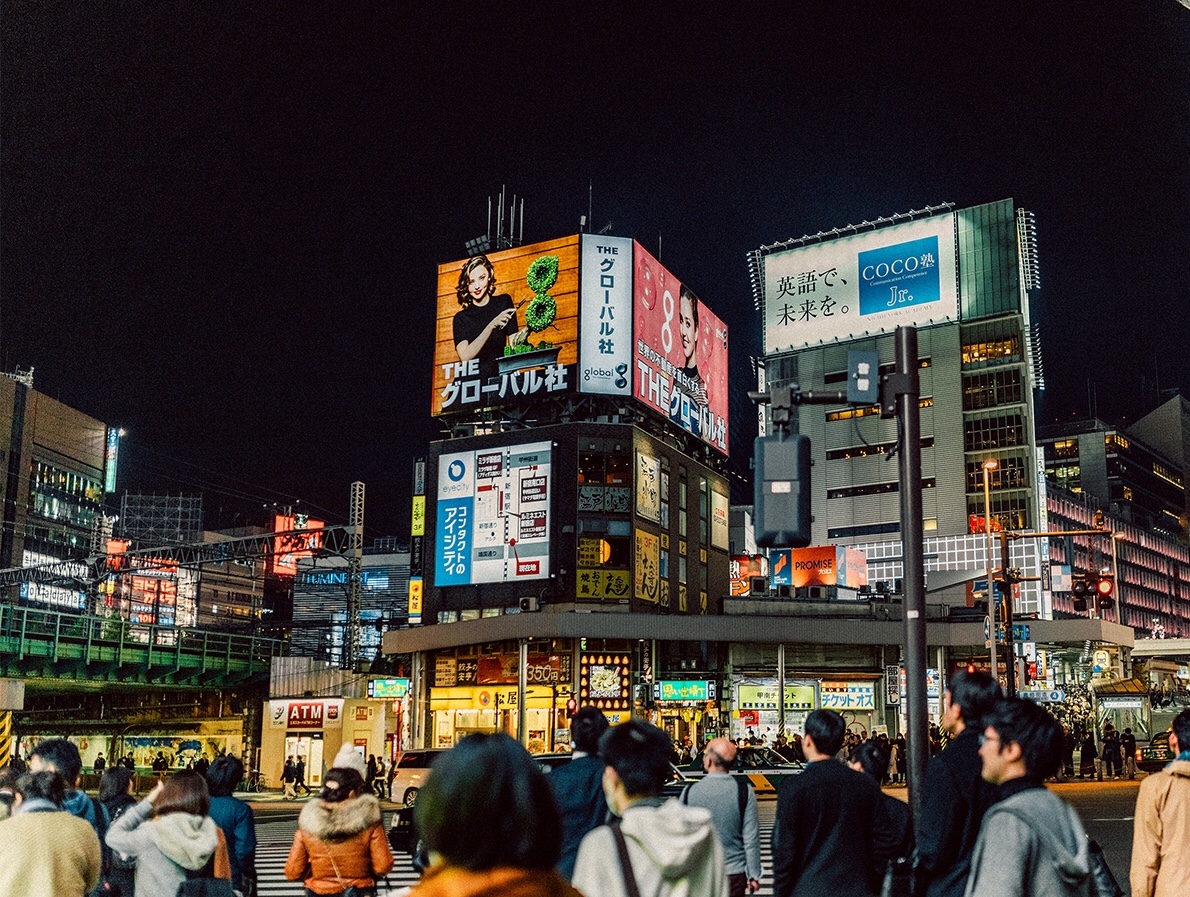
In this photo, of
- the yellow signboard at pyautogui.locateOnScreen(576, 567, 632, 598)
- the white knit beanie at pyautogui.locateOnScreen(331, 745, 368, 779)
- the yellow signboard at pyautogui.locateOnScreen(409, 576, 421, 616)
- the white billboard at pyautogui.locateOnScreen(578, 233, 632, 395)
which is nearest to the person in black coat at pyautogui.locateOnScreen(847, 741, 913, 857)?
the white knit beanie at pyautogui.locateOnScreen(331, 745, 368, 779)

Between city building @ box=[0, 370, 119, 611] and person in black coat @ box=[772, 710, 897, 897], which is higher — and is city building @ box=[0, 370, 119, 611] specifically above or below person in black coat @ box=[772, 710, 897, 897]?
above

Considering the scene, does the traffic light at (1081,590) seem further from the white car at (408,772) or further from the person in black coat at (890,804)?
the person in black coat at (890,804)

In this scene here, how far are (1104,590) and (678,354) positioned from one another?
3324 cm

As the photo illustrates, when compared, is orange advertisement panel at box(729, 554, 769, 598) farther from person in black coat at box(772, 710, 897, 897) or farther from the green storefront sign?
person in black coat at box(772, 710, 897, 897)

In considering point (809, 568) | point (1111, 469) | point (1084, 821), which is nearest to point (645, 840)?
point (1084, 821)

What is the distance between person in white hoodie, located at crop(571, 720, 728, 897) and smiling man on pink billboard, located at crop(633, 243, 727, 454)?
48068 millimetres

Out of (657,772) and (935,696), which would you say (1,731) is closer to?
(657,772)

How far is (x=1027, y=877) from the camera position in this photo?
3850mm

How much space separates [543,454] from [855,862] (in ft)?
149

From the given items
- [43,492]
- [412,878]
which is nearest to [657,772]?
[412,878]

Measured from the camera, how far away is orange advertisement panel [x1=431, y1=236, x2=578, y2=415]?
53.1m

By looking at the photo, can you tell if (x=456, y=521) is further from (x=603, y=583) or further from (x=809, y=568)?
(x=809, y=568)

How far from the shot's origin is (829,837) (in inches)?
240

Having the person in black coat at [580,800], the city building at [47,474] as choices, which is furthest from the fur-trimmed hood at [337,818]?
the city building at [47,474]
